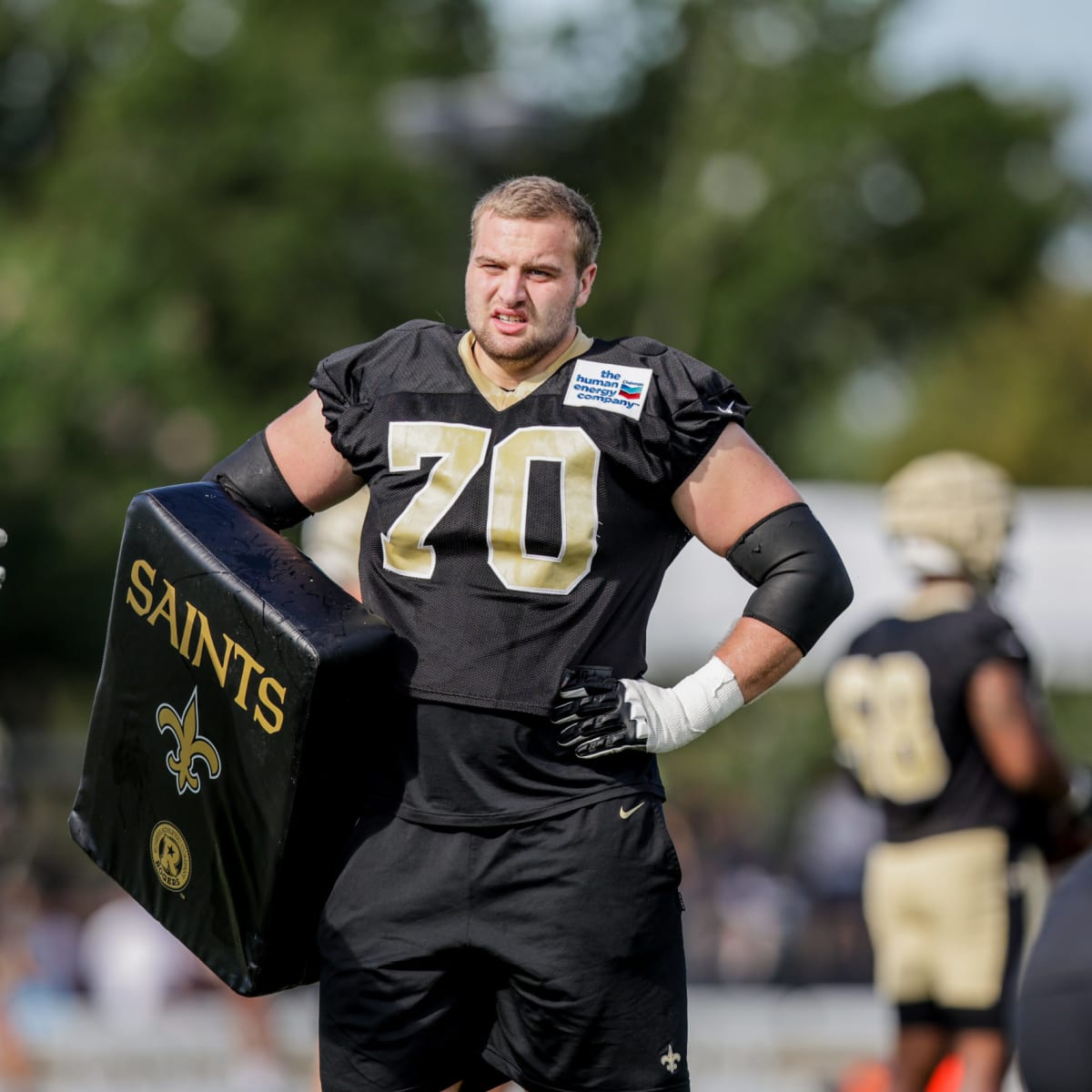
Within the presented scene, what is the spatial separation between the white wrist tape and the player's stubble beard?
24.3 inches

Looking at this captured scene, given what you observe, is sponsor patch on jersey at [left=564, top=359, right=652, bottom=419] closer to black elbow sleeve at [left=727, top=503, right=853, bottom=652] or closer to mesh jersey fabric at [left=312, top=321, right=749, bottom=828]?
mesh jersey fabric at [left=312, top=321, right=749, bottom=828]

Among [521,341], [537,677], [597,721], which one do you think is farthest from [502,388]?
[597,721]

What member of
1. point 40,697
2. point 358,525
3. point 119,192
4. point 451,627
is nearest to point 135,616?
point 451,627

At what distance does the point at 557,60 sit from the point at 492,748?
30.3 metres

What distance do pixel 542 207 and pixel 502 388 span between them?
34 cm

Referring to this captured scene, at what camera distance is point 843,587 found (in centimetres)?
360

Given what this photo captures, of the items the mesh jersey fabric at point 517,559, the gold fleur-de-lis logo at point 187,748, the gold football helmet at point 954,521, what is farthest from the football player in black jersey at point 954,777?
the gold fleur-de-lis logo at point 187,748

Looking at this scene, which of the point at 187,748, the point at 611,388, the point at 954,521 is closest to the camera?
the point at 611,388

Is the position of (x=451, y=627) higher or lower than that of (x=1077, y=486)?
higher

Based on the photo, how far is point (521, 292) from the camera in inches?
140

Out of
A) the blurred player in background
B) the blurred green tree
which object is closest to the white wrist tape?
the blurred player in background

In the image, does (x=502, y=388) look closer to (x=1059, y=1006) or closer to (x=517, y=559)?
(x=517, y=559)

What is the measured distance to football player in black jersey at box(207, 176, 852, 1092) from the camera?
347cm

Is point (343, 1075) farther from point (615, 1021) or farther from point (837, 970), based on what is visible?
point (837, 970)
